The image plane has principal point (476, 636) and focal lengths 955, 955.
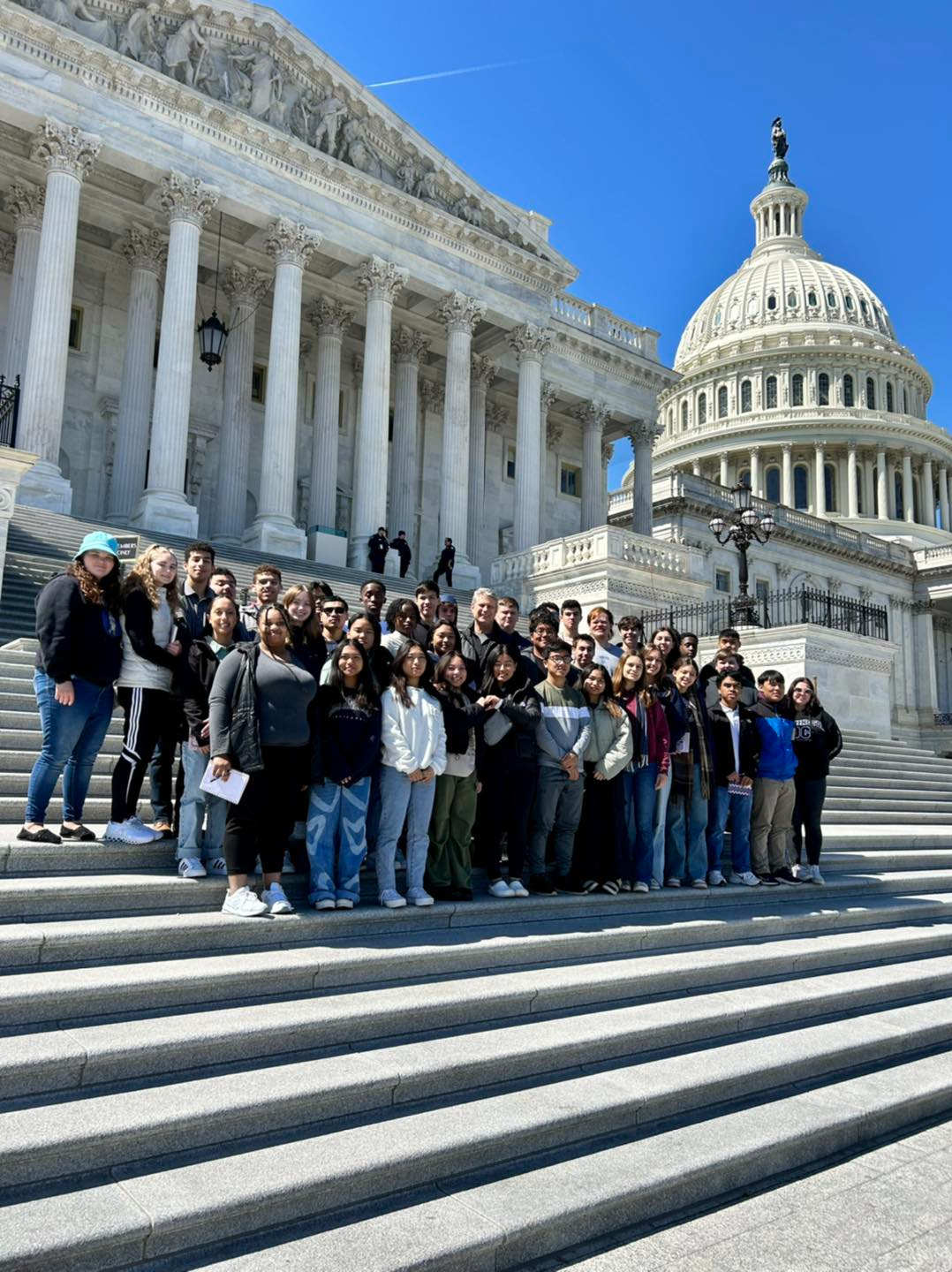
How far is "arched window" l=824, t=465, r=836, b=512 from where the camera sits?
73312mm

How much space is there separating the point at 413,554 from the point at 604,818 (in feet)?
80.8

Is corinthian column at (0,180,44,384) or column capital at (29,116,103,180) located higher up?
column capital at (29,116,103,180)

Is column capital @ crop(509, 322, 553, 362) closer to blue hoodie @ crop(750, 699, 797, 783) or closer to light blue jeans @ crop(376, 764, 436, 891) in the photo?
blue hoodie @ crop(750, 699, 797, 783)

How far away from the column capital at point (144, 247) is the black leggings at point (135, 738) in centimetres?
2174

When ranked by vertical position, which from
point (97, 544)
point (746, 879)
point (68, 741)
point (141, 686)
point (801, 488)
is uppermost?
point (801, 488)

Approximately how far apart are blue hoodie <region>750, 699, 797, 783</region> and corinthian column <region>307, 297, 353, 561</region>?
60.0 feet

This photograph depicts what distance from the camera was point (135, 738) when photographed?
6262 millimetres

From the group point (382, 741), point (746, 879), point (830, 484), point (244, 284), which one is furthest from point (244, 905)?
point (830, 484)

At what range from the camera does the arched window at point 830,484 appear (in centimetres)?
7331

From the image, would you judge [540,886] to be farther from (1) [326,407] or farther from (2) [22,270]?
(1) [326,407]

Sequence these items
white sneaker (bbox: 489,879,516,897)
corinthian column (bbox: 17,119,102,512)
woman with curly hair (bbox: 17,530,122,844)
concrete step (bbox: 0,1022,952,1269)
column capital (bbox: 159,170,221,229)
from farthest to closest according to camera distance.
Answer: column capital (bbox: 159,170,221,229)
corinthian column (bbox: 17,119,102,512)
white sneaker (bbox: 489,879,516,897)
woman with curly hair (bbox: 17,530,122,844)
concrete step (bbox: 0,1022,952,1269)

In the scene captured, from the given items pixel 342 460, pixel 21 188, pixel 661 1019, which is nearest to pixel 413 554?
pixel 342 460

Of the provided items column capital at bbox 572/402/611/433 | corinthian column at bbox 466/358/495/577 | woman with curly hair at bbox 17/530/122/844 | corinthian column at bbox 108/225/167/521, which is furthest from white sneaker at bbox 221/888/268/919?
column capital at bbox 572/402/611/433

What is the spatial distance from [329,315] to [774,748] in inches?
926
